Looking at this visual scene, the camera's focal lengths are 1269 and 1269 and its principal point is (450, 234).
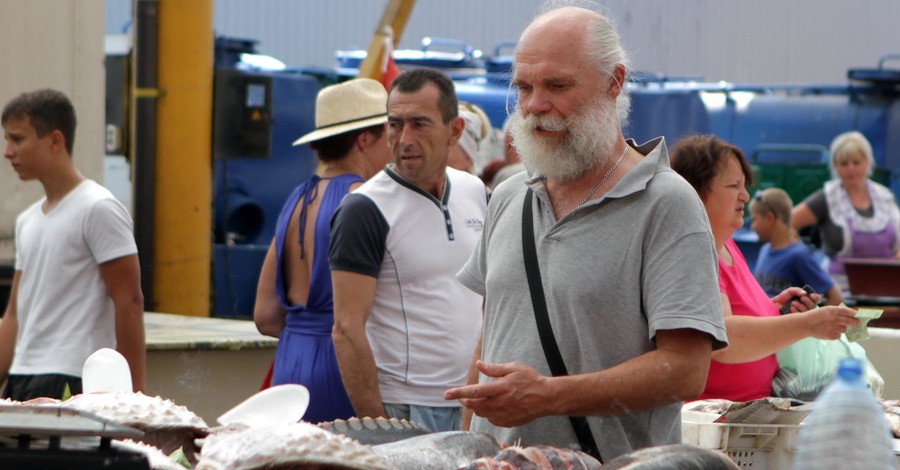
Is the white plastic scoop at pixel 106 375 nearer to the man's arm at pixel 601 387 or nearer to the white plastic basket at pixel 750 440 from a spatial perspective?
the man's arm at pixel 601 387

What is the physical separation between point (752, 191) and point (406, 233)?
7582 mm

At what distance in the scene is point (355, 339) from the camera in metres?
3.62

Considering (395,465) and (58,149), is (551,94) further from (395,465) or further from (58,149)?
(58,149)

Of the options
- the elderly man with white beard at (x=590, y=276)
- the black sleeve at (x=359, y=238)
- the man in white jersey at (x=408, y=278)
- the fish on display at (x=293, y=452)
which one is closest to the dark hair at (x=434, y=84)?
the man in white jersey at (x=408, y=278)

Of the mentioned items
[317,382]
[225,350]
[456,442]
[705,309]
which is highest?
[705,309]

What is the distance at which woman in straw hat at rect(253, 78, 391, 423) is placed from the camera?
3914 millimetres

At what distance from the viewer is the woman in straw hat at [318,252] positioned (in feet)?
12.8

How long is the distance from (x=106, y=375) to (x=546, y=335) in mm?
860

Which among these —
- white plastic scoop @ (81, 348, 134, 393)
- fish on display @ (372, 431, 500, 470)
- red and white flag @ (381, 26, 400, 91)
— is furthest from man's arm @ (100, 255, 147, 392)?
red and white flag @ (381, 26, 400, 91)

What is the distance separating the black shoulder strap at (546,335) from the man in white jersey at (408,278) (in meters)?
1.16

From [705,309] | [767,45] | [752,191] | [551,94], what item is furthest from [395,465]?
[767,45]

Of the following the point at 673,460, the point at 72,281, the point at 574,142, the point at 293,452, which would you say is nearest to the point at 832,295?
the point at 72,281

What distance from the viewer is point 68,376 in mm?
4207

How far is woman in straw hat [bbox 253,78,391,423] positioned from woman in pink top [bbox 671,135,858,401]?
110cm
